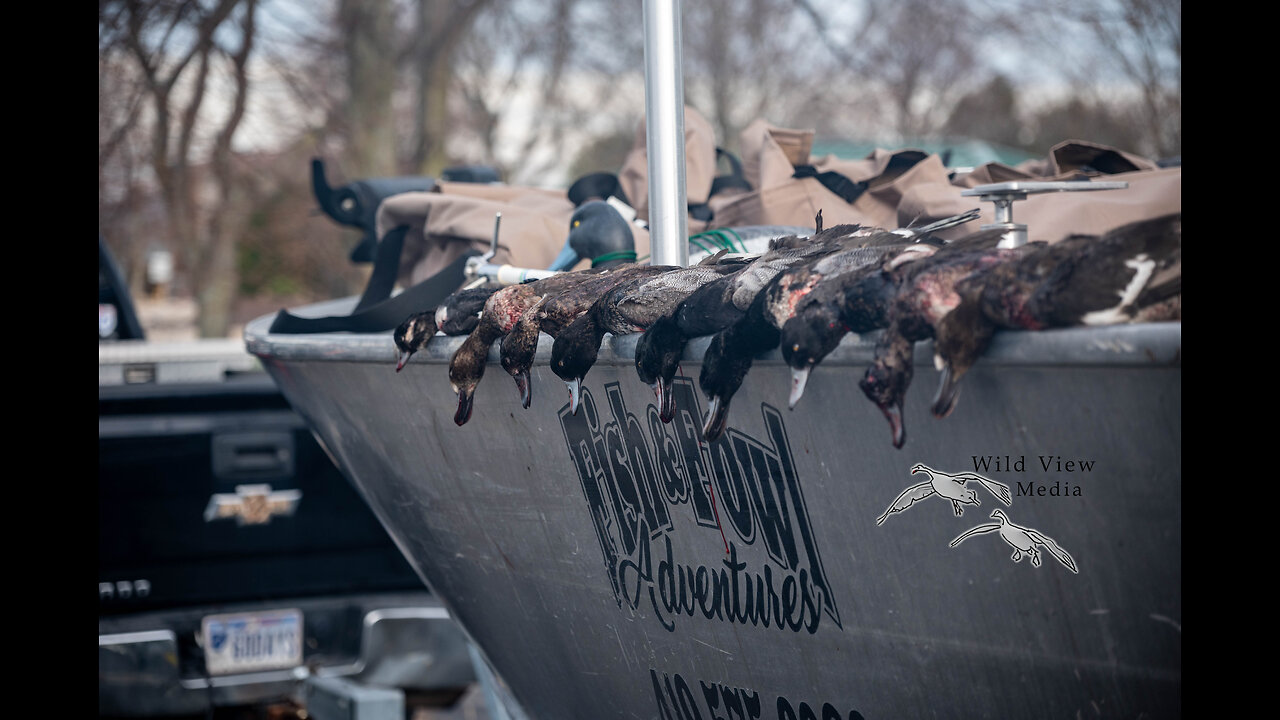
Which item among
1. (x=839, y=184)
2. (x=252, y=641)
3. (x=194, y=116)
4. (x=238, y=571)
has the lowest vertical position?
(x=252, y=641)

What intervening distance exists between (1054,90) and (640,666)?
14.7m

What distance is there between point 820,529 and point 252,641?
6.86 feet

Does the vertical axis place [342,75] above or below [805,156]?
above

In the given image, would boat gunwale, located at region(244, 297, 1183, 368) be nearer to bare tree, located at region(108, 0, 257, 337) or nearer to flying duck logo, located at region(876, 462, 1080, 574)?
flying duck logo, located at region(876, 462, 1080, 574)

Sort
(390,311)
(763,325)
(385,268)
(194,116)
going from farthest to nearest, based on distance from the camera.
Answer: (194,116) → (385,268) → (390,311) → (763,325)

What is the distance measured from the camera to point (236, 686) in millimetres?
2885

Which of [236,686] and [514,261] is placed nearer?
[514,261]

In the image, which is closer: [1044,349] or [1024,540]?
[1044,349]

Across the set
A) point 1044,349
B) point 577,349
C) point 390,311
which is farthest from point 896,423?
point 390,311

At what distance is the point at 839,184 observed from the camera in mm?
2430

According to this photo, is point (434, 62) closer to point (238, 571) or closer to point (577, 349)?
point (238, 571)

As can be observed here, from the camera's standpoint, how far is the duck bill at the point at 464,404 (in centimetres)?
172
